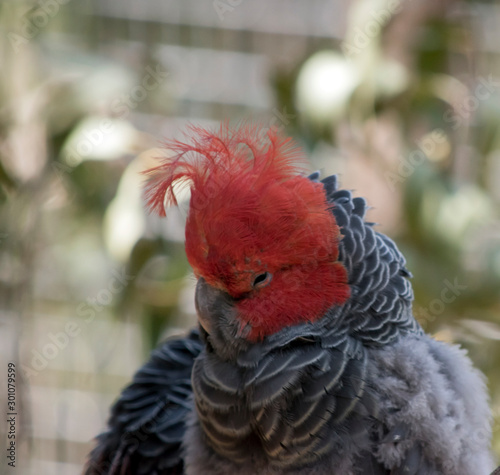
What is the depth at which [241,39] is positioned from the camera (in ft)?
7.98

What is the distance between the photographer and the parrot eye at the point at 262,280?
39.2 inches

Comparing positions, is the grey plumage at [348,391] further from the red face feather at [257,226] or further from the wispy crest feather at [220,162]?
the wispy crest feather at [220,162]

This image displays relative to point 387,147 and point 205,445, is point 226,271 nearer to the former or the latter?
point 205,445

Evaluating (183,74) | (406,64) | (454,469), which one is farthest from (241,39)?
(454,469)

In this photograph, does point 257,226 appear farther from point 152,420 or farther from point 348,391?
point 152,420

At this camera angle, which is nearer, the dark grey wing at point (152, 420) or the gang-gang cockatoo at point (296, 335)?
the gang-gang cockatoo at point (296, 335)

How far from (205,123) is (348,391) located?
63.2 inches

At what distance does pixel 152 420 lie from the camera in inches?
51.9

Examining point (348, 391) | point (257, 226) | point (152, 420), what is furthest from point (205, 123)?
point (348, 391)

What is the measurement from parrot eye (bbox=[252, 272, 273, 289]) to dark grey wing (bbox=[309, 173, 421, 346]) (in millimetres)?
142

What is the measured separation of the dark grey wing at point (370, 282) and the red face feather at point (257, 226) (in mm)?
29

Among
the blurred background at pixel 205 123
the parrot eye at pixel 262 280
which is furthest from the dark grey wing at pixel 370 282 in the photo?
the blurred background at pixel 205 123

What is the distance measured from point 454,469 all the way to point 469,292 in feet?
2.42

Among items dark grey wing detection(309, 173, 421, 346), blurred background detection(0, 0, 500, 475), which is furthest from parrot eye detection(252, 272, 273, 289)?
blurred background detection(0, 0, 500, 475)
